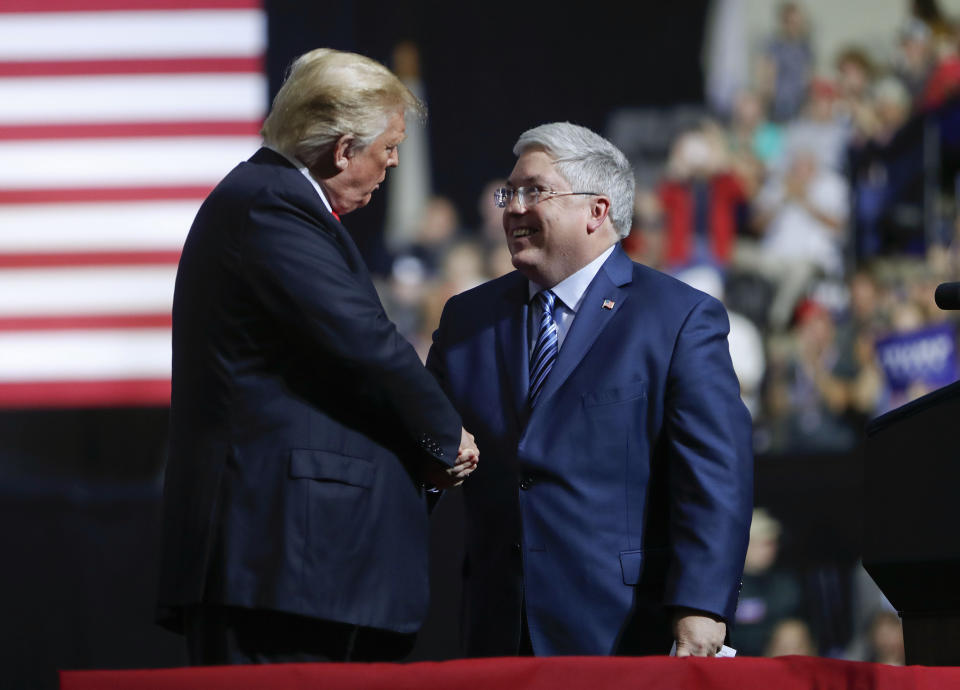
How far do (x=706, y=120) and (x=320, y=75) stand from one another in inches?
172

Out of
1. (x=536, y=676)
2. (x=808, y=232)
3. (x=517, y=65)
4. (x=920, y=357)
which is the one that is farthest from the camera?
(x=517, y=65)

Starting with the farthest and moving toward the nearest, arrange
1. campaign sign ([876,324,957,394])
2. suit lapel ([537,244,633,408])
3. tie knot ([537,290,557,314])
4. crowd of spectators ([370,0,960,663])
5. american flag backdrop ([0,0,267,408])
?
crowd of spectators ([370,0,960,663]) < american flag backdrop ([0,0,267,408]) < campaign sign ([876,324,957,394]) < tie knot ([537,290,557,314]) < suit lapel ([537,244,633,408])

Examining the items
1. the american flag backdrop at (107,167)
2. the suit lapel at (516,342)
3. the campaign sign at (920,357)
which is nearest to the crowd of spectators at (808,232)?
the campaign sign at (920,357)

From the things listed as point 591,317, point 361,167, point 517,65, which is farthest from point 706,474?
point 517,65

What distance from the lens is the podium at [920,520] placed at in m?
1.62

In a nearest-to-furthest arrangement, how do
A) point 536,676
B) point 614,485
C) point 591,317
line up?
point 536,676 → point 614,485 → point 591,317

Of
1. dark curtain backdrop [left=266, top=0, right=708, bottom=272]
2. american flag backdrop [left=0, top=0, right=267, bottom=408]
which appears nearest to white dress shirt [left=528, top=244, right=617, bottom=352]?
american flag backdrop [left=0, top=0, right=267, bottom=408]

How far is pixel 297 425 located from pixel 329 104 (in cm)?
49

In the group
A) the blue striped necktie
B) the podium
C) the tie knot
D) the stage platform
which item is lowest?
the stage platform

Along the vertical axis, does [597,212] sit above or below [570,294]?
above

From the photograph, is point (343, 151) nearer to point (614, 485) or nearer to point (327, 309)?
point (327, 309)

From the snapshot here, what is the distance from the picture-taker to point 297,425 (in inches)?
70.7

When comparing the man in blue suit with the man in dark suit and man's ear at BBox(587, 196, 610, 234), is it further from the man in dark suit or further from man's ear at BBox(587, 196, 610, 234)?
the man in dark suit

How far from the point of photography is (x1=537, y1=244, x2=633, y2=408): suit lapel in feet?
6.92
